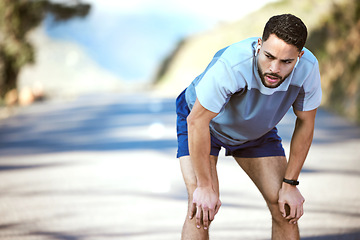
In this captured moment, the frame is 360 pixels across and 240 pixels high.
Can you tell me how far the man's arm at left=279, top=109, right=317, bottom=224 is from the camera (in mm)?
4109

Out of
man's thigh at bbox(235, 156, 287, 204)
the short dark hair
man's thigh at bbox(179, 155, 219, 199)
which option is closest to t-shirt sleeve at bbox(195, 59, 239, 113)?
the short dark hair

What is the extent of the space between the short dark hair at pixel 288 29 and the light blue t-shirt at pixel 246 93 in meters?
0.27

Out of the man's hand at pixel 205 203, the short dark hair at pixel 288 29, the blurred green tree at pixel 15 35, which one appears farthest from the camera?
the blurred green tree at pixel 15 35

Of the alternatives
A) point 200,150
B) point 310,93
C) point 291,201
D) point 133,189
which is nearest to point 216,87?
point 200,150

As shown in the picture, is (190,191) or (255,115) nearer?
(255,115)

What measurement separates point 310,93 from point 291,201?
71 centimetres

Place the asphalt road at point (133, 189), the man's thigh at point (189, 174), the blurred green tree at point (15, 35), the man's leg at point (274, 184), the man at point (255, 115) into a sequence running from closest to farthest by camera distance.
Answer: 1. the man at point (255, 115)
2. the man's thigh at point (189, 174)
3. the man's leg at point (274, 184)
4. the asphalt road at point (133, 189)
5. the blurred green tree at point (15, 35)

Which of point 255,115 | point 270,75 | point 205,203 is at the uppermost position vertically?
point 270,75

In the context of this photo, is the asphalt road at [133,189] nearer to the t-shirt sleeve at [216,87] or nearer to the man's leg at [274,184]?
the man's leg at [274,184]

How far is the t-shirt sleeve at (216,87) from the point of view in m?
3.62

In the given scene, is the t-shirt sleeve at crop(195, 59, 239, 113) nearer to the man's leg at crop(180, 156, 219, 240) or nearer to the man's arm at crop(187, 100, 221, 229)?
the man's arm at crop(187, 100, 221, 229)

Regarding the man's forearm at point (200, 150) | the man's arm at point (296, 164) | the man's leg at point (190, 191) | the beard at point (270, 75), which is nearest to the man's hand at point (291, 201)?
the man's arm at point (296, 164)

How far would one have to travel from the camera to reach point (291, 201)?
411 centimetres

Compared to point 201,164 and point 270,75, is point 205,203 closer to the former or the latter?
point 201,164
